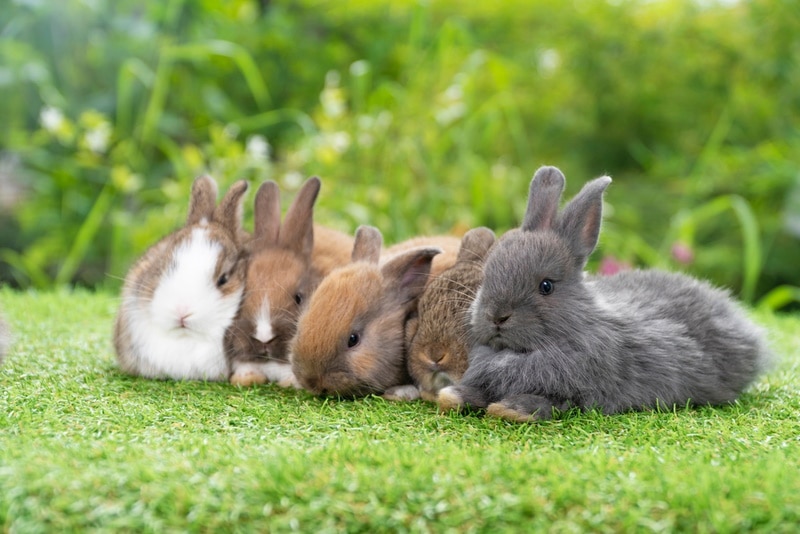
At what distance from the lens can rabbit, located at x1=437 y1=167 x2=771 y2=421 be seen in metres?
3.02

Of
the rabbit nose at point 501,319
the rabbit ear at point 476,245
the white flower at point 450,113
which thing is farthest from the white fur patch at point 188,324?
the white flower at point 450,113

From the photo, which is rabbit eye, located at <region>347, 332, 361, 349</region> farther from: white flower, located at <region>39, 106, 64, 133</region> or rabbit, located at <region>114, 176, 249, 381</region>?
white flower, located at <region>39, 106, 64, 133</region>

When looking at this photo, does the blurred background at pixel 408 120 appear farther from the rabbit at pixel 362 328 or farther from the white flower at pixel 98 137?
the rabbit at pixel 362 328

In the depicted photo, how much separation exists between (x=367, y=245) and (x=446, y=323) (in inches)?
25.4

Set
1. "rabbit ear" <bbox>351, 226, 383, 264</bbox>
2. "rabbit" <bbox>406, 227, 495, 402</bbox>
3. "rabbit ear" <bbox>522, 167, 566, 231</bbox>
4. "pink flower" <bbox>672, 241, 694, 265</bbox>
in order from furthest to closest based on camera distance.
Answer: "pink flower" <bbox>672, 241, 694, 265</bbox>
"rabbit ear" <bbox>351, 226, 383, 264</bbox>
"rabbit" <bbox>406, 227, 495, 402</bbox>
"rabbit ear" <bbox>522, 167, 566, 231</bbox>

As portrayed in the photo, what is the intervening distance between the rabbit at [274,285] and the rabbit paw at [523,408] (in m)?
1.06

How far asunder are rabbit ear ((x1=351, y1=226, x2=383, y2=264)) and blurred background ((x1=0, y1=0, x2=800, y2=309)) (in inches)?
98.0

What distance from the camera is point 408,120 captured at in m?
7.16

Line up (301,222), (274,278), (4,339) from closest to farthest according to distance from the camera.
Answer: (4,339) < (274,278) < (301,222)

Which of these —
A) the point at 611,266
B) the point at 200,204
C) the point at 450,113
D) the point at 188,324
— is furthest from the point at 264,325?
the point at 450,113

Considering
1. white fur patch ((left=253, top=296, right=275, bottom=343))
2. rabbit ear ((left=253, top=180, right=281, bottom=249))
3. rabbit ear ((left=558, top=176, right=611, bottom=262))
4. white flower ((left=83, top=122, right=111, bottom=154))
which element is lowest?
white fur patch ((left=253, top=296, right=275, bottom=343))

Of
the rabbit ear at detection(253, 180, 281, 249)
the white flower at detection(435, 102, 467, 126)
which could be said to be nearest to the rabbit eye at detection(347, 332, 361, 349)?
the rabbit ear at detection(253, 180, 281, 249)

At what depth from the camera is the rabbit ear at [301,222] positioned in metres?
3.88

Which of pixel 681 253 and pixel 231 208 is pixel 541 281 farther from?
pixel 681 253
